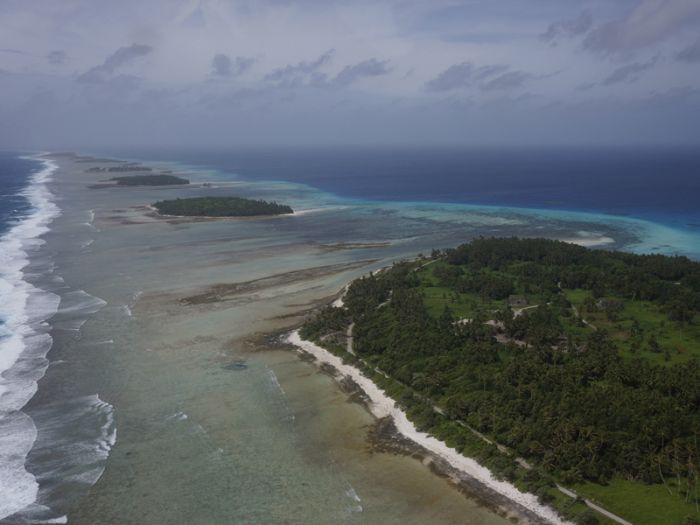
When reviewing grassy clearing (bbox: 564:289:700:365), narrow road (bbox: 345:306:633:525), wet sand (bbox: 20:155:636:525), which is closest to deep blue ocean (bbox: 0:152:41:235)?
wet sand (bbox: 20:155:636:525)

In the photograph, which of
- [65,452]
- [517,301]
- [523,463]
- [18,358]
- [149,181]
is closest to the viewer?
[523,463]

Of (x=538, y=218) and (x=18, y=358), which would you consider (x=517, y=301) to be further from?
(x=538, y=218)

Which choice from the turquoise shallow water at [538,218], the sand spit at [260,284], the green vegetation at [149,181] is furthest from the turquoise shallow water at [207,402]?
the green vegetation at [149,181]

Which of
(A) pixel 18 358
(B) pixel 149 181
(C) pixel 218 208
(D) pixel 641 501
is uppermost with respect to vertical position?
(B) pixel 149 181

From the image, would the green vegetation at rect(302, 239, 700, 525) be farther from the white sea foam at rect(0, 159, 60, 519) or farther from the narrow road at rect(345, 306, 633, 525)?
the white sea foam at rect(0, 159, 60, 519)

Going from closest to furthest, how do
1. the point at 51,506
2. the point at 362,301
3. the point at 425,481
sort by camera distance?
the point at 51,506 → the point at 425,481 → the point at 362,301

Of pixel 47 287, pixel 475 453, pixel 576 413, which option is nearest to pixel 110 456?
pixel 475 453

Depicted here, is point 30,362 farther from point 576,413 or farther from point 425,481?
point 576,413

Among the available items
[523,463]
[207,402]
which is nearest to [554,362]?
[523,463]
